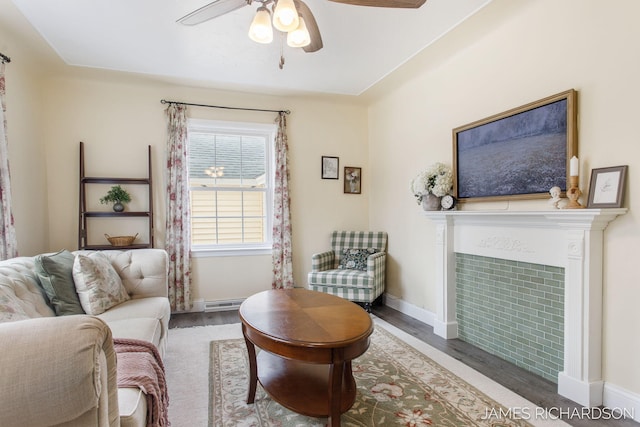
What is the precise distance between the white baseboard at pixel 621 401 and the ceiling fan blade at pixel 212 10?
3077mm

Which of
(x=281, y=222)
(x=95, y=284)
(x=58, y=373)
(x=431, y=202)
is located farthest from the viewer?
(x=281, y=222)

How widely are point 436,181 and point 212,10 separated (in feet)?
7.36

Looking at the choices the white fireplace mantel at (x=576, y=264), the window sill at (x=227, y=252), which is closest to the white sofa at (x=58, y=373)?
the white fireplace mantel at (x=576, y=264)

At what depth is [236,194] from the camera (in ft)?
13.9

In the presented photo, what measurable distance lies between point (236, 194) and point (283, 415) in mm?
2856

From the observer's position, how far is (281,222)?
4203mm

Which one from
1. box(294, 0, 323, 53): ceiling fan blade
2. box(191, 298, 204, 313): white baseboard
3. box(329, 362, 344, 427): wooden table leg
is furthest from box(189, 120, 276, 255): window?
box(329, 362, 344, 427): wooden table leg

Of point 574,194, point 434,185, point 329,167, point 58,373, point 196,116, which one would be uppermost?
point 196,116

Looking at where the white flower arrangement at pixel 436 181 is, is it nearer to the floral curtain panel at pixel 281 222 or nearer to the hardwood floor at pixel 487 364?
the hardwood floor at pixel 487 364

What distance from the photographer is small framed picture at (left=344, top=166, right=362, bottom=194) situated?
4.60 meters

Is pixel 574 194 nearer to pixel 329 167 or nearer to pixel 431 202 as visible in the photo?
pixel 431 202

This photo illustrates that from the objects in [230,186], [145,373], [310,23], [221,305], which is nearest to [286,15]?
[310,23]

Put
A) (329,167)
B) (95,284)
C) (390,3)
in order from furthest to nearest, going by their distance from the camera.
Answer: (329,167) → (95,284) → (390,3)

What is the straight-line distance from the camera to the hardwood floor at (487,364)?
A: 1.93 metres
